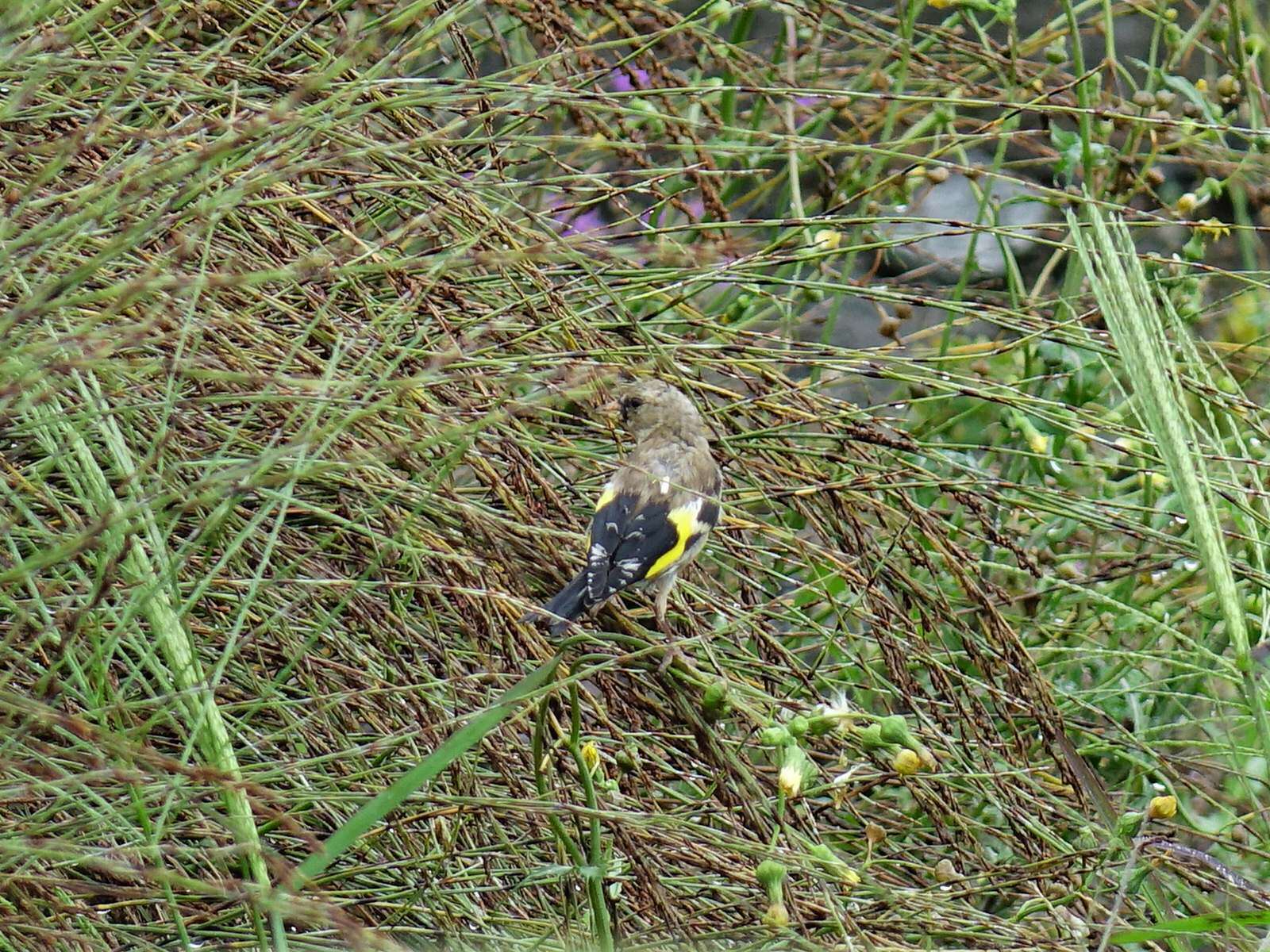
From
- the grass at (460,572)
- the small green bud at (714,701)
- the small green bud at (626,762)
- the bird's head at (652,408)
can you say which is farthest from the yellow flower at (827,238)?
the small green bud at (626,762)

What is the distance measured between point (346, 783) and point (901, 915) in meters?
0.68

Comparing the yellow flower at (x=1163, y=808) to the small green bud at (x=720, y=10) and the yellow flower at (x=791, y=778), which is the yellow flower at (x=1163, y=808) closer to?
the yellow flower at (x=791, y=778)

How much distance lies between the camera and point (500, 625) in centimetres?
201

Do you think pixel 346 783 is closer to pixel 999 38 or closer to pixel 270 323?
pixel 270 323

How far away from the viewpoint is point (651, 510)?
2547 millimetres

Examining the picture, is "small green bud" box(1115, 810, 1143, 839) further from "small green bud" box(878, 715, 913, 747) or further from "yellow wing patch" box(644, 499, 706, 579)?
"yellow wing patch" box(644, 499, 706, 579)

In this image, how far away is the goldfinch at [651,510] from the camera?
2.37m

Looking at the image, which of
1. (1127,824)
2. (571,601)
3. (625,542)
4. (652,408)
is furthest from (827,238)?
(1127,824)

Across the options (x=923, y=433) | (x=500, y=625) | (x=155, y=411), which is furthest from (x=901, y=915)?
(x=923, y=433)

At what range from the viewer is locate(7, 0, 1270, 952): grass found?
1438 millimetres

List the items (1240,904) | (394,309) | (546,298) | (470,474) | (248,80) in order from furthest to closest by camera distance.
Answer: (1240,904) < (470,474) < (248,80) < (546,298) < (394,309)

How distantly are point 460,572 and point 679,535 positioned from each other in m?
0.66

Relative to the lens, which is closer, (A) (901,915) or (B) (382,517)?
(A) (901,915)

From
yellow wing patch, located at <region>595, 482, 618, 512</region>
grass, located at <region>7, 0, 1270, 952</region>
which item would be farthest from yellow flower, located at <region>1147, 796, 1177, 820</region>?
yellow wing patch, located at <region>595, 482, 618, 512</region>
